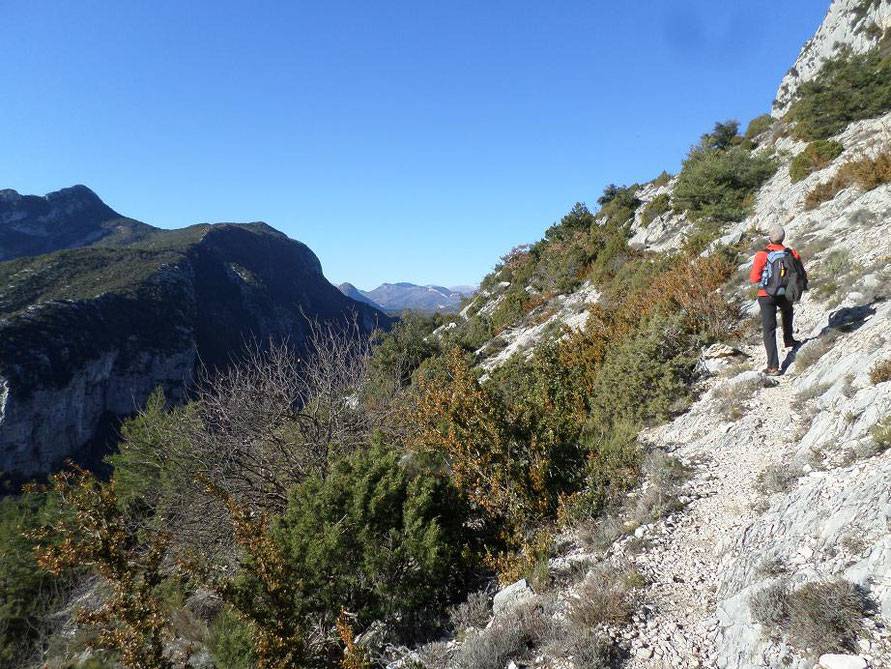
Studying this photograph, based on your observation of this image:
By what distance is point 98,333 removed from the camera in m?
60.7

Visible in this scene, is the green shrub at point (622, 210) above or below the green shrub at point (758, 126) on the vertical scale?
below

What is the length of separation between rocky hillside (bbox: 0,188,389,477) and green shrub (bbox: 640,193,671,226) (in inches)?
891

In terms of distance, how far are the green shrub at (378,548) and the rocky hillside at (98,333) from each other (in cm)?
3123

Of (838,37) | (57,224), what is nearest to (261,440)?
(838,37)

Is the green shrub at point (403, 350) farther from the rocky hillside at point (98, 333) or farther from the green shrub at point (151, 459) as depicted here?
the rocky hillside at point (98, 333)

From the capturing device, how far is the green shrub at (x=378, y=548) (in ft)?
13.8

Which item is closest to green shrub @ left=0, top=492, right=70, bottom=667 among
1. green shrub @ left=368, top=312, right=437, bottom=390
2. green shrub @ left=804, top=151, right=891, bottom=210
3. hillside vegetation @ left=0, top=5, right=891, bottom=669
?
hillside vegetation @ left=0, top=5, right=891, bottom=669

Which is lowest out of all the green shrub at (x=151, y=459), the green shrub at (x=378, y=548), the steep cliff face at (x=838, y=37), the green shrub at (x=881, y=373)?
the green shrub at (x=151, y=459)

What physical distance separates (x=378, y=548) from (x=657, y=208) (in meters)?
18.0

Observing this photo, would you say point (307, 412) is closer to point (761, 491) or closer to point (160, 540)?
point (160, 540)

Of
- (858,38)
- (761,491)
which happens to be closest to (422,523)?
Answer: (761,491)

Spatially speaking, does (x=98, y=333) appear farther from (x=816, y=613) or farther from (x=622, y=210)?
(x=816, y=613)

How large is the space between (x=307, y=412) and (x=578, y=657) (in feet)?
20.4

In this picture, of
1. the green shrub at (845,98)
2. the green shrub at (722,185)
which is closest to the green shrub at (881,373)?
the green shrub at (722,185)
